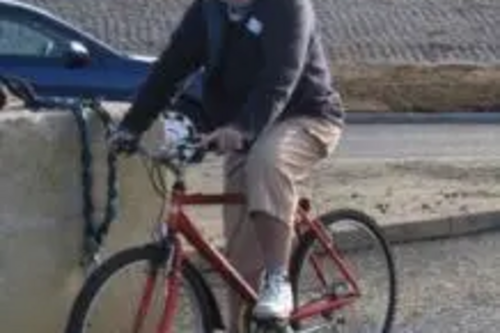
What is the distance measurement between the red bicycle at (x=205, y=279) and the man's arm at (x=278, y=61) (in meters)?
0.25

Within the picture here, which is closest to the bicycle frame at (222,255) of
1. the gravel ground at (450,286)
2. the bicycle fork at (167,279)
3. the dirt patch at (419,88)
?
the bicycle fork at (167,279)

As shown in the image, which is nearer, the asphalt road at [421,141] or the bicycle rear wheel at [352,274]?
the bicycle rear wheel at [352,274]

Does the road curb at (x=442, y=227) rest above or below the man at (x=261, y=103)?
below

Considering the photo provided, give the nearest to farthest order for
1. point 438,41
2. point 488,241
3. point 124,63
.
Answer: point 488,241, point 124,63, point 438,41

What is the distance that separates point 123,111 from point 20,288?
892 mm

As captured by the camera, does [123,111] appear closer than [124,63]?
Yes

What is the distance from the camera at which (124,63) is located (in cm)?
1605

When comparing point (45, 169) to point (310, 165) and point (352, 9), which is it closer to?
point (310, 165)

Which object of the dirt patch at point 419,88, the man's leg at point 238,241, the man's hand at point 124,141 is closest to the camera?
the man's hand at point 124,141

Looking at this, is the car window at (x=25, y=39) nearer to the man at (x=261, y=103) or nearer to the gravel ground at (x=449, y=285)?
the gravel ground at (x=449, y=285)

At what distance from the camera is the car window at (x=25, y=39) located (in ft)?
52.7

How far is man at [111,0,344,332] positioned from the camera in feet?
19.8

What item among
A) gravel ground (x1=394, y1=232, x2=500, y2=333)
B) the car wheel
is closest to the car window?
gravel ground (x1=394, y1=232, x2=500, y2=333)

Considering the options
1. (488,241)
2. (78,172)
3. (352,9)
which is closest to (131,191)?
(78,172)
